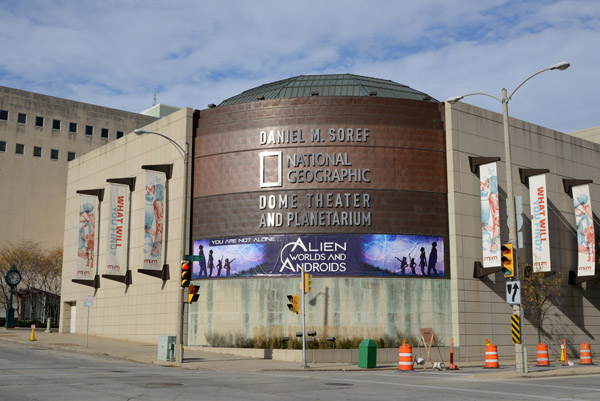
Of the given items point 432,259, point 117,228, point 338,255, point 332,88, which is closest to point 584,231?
point 432,259

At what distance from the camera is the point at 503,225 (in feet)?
141

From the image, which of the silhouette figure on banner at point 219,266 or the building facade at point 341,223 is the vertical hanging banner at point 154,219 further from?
the silhouette figure on banner at point 219,266

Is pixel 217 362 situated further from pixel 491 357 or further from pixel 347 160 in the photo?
pixel 347 160

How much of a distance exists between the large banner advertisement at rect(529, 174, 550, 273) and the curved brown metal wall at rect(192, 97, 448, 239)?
244 inches

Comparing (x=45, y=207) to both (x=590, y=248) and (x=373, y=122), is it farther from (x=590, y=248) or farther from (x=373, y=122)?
(x=590, y=248)

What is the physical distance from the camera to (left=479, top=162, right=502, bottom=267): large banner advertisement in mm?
41000

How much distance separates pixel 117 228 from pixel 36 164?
37.1 m

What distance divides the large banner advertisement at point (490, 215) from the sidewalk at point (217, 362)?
21.9ft

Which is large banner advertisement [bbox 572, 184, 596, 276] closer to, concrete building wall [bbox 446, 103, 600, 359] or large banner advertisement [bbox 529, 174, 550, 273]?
concrete building wall [bbox 446, 103, 600, 359]

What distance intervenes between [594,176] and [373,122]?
19.8m

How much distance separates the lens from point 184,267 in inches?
1222

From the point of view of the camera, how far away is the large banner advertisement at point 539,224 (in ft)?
141

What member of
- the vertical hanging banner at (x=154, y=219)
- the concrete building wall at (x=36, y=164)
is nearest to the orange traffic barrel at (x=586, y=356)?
the vertical hanging banner at (x=154, y=219)

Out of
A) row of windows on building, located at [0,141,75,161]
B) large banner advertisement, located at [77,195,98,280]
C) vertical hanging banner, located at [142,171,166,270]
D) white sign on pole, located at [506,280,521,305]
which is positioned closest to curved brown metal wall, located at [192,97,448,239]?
vertical hanging banner, located at [142,171,166,270]
